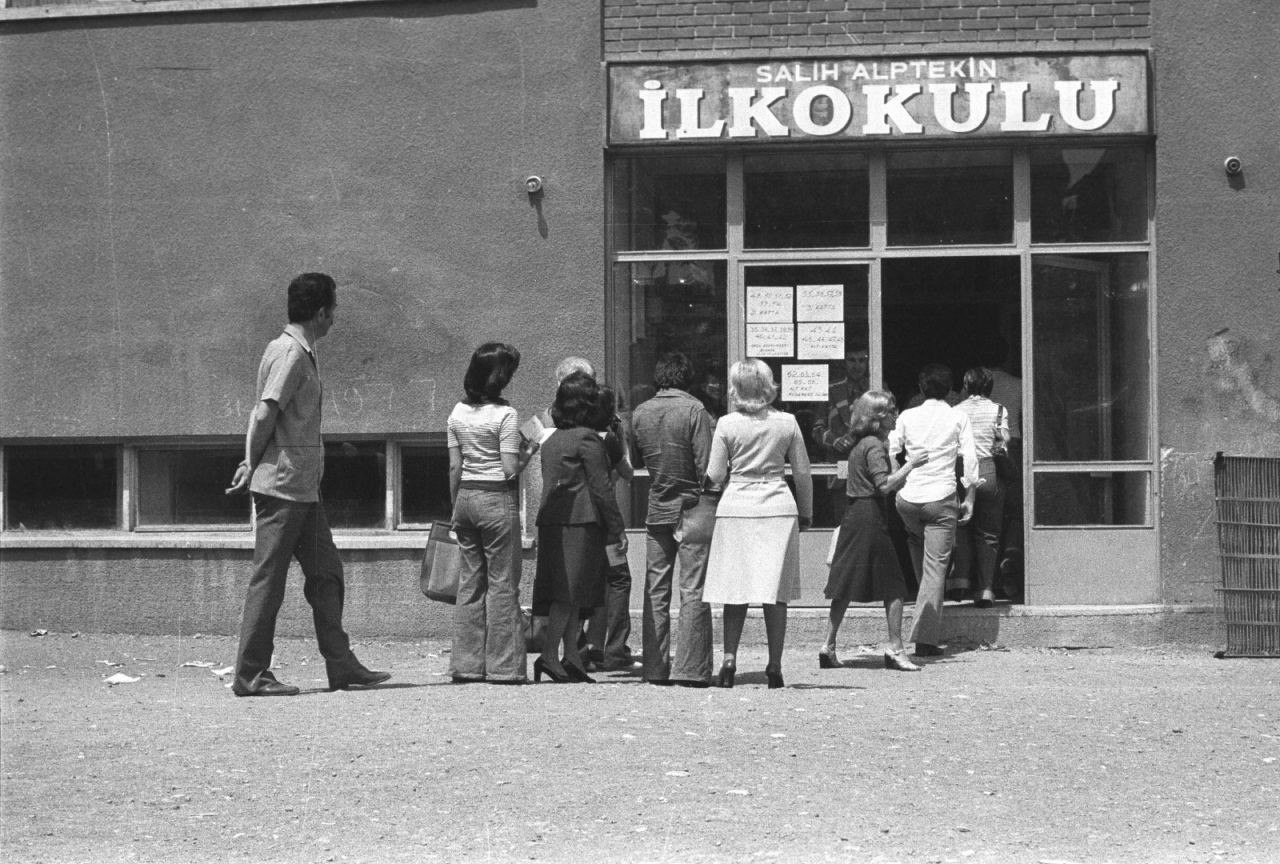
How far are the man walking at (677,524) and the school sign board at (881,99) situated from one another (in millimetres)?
2568

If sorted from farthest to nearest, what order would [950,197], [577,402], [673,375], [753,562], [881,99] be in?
[950,197] → [881,99] → [673,375] → [577,402] → [753,562]

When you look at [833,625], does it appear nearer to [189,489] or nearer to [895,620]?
[895,620]

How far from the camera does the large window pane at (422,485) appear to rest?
11898 millimetres

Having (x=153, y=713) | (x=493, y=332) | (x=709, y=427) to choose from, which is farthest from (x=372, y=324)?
(x=153, y=713)

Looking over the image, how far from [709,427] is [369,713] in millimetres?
2468

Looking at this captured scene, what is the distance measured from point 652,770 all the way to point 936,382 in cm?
427

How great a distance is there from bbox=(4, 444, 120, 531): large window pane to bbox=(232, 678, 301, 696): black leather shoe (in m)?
3.65

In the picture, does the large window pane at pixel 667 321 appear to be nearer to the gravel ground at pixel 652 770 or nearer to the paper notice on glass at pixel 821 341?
the paper notice on glass at pixel 821 341

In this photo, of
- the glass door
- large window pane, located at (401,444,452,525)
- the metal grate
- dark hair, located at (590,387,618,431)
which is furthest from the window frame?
dark hair, located at (590,387,618,431)

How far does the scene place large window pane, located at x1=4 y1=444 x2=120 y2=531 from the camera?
39.9 feet

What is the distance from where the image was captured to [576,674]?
9.64 m

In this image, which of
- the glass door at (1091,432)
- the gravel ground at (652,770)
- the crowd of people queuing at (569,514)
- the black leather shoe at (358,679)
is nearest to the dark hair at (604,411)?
the crowd of people queuing at (569,514)

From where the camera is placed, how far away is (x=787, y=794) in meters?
6.66

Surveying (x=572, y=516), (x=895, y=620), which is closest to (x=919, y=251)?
(x=895, y=620)
